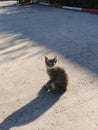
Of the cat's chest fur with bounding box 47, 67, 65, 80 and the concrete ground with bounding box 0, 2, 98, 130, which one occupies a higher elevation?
the cat's chest fur with bounding box 47, 67, 65, 80

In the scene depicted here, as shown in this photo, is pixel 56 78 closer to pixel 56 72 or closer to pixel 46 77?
pixel 56 72

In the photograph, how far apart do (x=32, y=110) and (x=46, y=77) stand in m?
1.24

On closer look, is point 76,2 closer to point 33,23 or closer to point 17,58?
point 33,23

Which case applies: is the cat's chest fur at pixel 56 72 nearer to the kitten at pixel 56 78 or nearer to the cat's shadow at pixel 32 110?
the kitten at pixel 56 78

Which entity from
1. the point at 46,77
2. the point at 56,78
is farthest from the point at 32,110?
the point at 46,77

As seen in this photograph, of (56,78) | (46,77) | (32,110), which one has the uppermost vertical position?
(56,78)

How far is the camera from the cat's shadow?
458 cm

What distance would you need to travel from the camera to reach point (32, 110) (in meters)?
4.91

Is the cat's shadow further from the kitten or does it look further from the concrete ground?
the kitten

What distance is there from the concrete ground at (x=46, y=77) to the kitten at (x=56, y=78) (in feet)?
0.37

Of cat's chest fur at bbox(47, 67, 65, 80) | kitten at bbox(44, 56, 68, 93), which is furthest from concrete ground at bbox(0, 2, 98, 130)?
cat's chest fur at bbox(47, 67, 65, 80)

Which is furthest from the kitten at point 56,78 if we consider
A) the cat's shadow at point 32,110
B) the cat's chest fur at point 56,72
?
the cat's shadow at point 32,110

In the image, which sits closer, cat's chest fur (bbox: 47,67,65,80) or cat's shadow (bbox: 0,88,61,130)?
cat's shadow (bbox: 0,88,61,130)

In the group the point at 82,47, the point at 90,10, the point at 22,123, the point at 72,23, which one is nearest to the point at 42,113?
the point at 22,123
